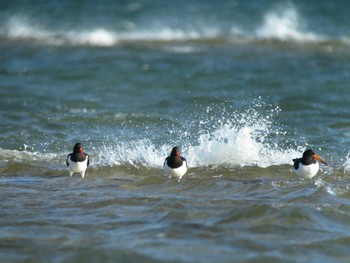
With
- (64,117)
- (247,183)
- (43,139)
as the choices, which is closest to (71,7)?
(64,117)

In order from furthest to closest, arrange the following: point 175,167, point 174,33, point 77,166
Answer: point 174,33 < point 77,166 < point 175,167

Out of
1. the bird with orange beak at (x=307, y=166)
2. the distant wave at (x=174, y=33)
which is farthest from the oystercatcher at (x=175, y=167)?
the distant wave at (x=174, y=33)

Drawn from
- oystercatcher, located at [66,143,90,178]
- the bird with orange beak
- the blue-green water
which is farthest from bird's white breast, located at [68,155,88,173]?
the bird with orange beak

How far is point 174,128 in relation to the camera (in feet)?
46.5

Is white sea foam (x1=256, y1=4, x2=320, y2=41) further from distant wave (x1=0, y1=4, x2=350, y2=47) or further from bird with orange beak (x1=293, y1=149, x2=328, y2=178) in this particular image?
bird with orange beak (x1=293, y1=149, x2=328, y2=178)

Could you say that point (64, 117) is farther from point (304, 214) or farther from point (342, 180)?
point (304, 214)

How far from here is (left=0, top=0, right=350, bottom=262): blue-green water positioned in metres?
7.83

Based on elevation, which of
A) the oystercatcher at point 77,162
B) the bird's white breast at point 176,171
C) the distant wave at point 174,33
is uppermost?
the distant wave at point 174,33

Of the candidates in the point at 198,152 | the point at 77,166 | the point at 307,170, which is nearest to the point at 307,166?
the point at 307,170

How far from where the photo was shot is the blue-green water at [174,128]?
308 inches

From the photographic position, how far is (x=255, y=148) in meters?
12.1

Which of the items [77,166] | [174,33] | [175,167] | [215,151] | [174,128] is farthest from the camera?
[174,33]

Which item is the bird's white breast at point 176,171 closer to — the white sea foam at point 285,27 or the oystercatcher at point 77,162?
the oystercatcher at point 77,162

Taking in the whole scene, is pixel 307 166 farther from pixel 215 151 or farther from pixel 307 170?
pixel 215 151
